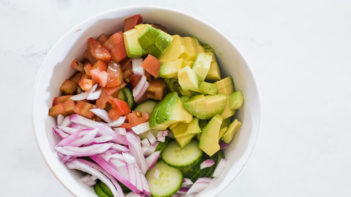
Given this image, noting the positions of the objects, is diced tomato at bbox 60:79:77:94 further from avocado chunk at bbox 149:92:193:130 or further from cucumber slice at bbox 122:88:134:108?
avocado chunk at bbox 149:92:193:130

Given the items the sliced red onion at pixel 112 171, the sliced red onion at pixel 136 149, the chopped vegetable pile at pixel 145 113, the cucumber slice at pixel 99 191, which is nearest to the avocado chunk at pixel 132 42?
the chopped vegetable pile at pixel 145 113

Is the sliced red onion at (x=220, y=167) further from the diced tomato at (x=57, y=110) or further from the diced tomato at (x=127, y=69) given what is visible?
the diced tomato at (x=57, y=110)

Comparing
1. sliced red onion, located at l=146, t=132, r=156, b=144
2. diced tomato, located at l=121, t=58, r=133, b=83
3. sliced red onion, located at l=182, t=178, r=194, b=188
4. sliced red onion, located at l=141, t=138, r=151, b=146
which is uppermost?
diced tomato, located at l=121, t=58, r=133, b=83

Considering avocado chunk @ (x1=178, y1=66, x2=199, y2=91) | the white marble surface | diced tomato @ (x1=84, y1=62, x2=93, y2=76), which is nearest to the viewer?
avocado chunk @ (x1=178, y1=66, x2=199, y2=91)

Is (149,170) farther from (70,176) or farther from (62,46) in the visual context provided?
(62,46)

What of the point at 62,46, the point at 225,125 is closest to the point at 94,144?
the point at 62,46

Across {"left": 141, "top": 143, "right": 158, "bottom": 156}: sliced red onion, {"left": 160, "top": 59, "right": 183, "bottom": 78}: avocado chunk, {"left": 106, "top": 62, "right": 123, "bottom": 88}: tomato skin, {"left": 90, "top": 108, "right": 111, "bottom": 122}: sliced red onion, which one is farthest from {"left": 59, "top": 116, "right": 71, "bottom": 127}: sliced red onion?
{"left": 160, "top": 59, "right": 183, "bottom": 78}: avocado chunk
